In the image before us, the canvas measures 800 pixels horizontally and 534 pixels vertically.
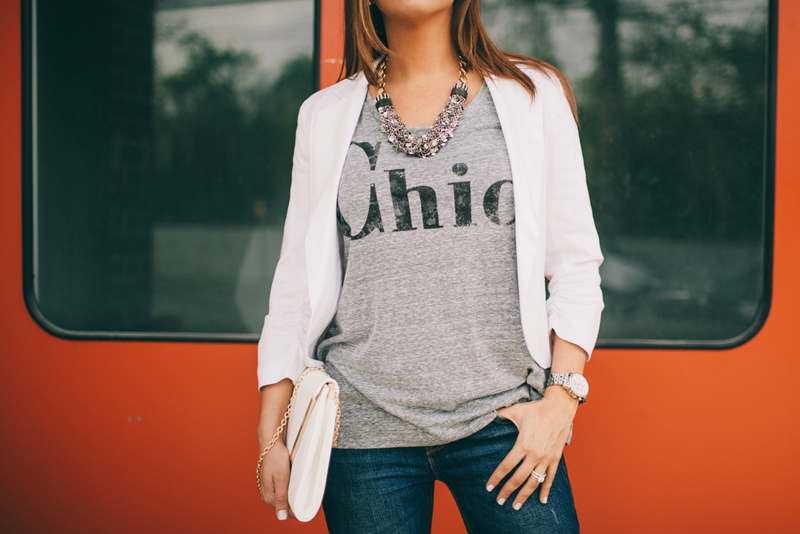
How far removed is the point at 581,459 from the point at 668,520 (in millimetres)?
287

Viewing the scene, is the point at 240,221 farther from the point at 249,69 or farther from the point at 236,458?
the point at 236,458

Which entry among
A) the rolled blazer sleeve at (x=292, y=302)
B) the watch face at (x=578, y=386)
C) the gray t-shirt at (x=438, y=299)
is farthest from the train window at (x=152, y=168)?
the watch face at (x=578, y=386)

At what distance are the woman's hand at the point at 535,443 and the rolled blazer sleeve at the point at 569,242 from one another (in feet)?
0.37

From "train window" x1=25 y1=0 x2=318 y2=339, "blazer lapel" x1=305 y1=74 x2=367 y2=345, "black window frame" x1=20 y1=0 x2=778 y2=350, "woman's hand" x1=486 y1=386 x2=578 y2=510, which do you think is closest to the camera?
"woman's hand" x1=486 y1=386 x2=578 y2=510

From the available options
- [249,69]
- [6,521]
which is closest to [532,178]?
[249,69]

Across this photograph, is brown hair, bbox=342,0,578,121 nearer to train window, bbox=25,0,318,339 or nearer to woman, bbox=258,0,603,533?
woman, bbox=258,0,603,533

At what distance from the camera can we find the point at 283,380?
1.01 m

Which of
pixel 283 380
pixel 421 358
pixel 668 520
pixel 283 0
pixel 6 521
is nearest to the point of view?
pixel 421 358

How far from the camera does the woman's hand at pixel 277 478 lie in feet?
3.11

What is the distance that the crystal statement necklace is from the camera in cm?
92

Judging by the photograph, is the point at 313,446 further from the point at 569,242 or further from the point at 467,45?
the point at 467,45

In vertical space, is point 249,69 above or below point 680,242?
above

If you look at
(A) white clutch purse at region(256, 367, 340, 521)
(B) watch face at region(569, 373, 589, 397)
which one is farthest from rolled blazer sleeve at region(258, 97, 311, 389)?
(B) watch face at region(569, 373, 589, 397)

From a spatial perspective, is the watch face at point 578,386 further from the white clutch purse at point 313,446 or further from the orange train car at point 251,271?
the orange train car at point 251,271
